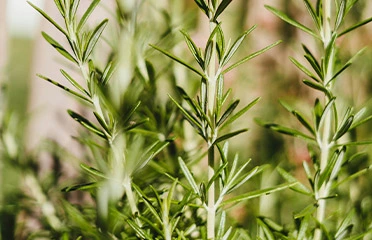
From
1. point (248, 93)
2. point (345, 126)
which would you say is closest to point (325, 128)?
point (345, 126)

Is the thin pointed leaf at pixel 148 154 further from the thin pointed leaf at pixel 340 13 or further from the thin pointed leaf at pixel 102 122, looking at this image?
the thin pointed leaf at pixel 340 13

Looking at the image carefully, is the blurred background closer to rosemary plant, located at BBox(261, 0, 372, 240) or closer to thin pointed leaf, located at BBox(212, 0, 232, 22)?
rosemary plant, located at BBox(261, 0, 372, 240)

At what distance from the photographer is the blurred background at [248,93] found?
1.84ft

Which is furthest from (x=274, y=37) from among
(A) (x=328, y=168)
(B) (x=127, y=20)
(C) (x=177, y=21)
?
(A) (x=328, y=168)

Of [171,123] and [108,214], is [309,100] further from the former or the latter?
[108,214]

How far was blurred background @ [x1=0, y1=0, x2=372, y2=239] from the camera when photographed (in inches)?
→ 22.1

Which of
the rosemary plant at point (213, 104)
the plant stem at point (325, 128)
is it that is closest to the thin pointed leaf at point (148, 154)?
the rosemary plant at point (213, 104)

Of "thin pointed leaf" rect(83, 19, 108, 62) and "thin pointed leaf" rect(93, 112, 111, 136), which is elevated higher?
"thin pointed leaf" rect(83, 19, 108, 62)

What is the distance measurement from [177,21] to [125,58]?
15cm

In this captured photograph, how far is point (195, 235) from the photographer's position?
451mm

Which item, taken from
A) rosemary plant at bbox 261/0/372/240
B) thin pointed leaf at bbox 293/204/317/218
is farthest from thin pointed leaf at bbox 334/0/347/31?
thin pointed leaf at bbox 293/204/317/218

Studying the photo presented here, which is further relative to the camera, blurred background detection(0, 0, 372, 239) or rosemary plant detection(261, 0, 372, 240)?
blurred background detection(0, 0, 372, 239)

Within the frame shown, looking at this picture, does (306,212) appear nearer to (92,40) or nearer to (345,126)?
(345,126)

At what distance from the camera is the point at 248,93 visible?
93 centimetres
